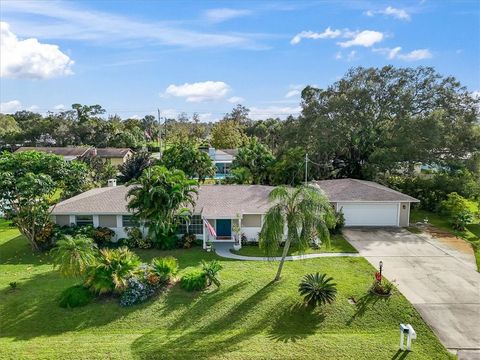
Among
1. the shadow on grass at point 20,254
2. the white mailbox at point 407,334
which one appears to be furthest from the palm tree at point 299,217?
the shadow on grass at point 20,254

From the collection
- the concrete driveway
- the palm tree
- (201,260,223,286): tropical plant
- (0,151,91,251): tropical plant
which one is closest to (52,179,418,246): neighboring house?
(0,151,91,251): tropical plant

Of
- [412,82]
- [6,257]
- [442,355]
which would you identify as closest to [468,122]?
[412,82]

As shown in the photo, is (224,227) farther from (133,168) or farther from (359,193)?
(133,168)

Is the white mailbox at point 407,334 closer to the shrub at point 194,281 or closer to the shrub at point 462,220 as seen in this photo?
the shrub at point 194,281

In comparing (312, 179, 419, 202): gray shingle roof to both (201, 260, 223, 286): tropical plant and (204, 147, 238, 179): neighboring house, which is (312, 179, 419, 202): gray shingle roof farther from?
(204, 147, 238, 179): neighboring house

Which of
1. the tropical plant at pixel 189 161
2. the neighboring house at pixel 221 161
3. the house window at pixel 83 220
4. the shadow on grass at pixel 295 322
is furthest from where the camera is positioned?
the neighboring house at pixel 221 161

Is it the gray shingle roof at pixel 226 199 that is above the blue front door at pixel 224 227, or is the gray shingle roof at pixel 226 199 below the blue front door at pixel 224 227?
above
